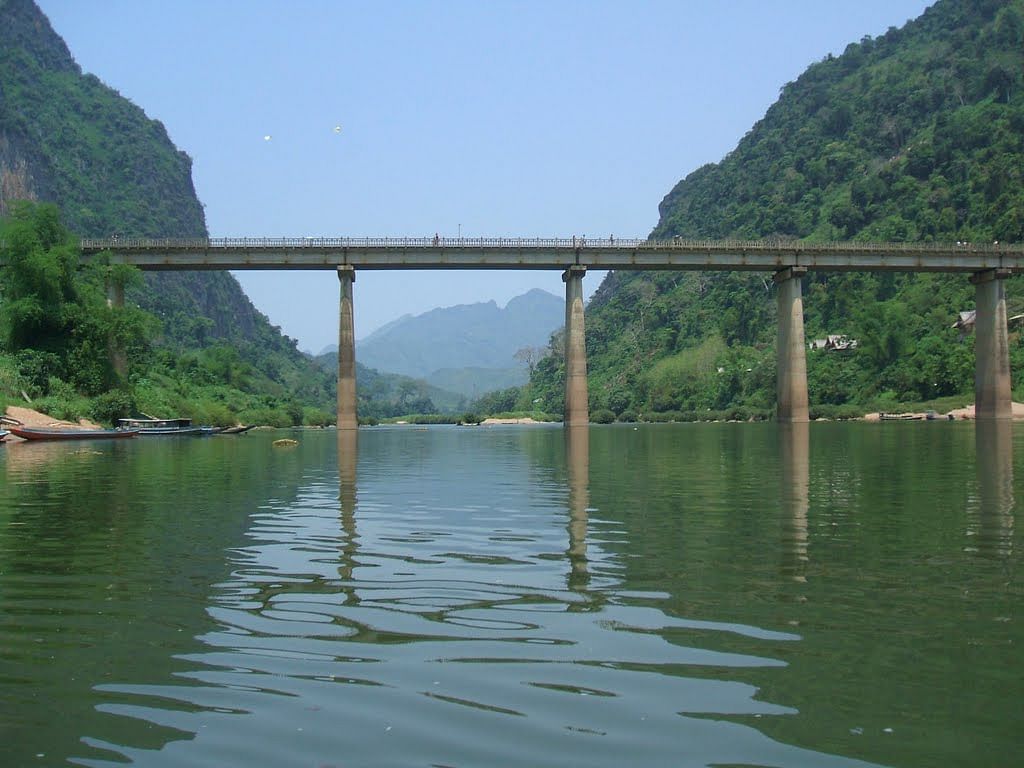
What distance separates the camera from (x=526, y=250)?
280ft

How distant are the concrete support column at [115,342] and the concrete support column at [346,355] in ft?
57.2

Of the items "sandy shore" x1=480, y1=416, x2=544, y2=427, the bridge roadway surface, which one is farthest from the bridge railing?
"sandy shore" x1=480, y1=416, x2=544, y2=427

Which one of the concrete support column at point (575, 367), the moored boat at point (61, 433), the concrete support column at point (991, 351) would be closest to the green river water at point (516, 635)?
the moored boat at point (61, 433)

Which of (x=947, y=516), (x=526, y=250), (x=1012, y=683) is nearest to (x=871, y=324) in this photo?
(x=526, y=250)

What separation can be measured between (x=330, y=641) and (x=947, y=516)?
1277 centimetres

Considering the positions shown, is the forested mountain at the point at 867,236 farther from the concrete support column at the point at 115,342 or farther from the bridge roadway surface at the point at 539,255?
the concrete support column at the point at 115,342

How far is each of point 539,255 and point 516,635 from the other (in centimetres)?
7793

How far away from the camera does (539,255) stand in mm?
85750

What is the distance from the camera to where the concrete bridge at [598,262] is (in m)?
84.2

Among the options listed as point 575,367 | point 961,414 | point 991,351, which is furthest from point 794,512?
point 961,414

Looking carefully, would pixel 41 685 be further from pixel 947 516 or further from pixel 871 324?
pixel 871 324

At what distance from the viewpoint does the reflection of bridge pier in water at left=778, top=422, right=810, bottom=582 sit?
12.6m

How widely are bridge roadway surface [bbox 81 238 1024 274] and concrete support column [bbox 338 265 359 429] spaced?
1.36 metres

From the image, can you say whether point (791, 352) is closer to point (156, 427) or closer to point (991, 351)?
point (991, 351)
